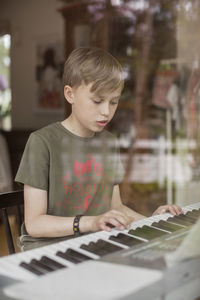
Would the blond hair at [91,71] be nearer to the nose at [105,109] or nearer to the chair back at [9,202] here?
the nose at [105,109]

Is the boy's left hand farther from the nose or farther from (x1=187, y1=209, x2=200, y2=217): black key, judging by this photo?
the nose

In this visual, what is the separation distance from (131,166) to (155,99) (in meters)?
0.47

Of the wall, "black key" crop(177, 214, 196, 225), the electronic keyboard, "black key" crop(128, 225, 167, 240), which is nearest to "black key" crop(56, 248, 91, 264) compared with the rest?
the electronic keyboard

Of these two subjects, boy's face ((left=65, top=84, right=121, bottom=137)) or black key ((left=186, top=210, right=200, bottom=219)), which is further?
black key ((left=186, top=210, right=200, bottom=219))

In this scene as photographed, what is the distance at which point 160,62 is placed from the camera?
284 cm

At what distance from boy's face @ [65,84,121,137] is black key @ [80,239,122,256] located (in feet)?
0.56

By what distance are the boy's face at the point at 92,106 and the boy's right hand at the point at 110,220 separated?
130 millimetres

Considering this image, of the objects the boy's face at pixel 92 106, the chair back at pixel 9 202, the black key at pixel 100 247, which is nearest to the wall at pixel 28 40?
the chair back at pixel 9 202

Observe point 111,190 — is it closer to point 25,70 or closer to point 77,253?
point 77,253

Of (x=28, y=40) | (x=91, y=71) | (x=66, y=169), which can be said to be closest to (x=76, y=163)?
(x=66, y=169)

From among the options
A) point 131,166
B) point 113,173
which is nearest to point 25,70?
point 131,166

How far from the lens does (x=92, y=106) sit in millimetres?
599

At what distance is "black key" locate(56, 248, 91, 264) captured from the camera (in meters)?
0.49

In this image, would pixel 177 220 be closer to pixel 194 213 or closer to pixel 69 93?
pixel 194 213
